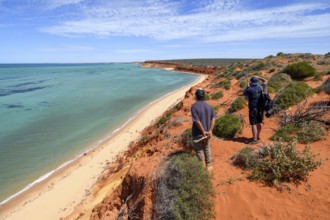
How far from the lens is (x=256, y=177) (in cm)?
613

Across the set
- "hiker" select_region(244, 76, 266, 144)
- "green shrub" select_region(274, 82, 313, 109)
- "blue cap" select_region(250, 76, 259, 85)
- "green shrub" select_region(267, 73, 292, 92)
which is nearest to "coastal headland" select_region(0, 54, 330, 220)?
"green shrub" select_region(274, 82, 313, 109)

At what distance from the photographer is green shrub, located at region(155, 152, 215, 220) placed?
17.6 ft

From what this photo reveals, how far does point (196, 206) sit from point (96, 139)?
12.7 meters

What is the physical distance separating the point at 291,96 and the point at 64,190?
9.55 meters

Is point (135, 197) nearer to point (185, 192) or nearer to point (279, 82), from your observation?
point (185, 192)

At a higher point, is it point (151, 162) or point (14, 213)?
point (151, 162)

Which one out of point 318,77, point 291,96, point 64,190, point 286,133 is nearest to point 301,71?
point 318,77

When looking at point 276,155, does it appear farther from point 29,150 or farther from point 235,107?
point 29,150

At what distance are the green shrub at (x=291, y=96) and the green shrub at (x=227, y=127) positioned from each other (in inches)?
113

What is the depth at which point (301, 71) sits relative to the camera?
667 inches

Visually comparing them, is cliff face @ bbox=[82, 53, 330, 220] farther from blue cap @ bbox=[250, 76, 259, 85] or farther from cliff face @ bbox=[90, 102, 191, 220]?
blue cap @ bbox=[250, 76, 259, 85]

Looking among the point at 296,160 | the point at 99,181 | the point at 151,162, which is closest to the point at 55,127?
the point at 99,181

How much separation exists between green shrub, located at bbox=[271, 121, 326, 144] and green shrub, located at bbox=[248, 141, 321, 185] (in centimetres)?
142

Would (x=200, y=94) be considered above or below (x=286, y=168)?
above
